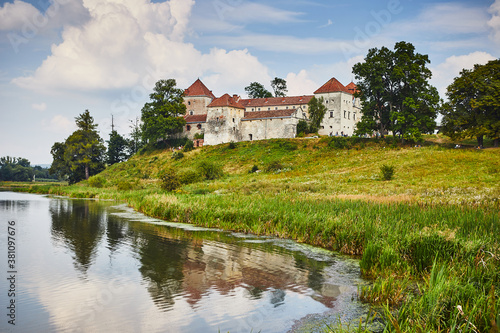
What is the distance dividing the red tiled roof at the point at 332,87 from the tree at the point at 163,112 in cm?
2949

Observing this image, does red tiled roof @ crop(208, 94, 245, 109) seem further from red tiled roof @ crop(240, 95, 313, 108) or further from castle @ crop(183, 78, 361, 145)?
red tiled roof @ crop(240, 95, 313, 108)

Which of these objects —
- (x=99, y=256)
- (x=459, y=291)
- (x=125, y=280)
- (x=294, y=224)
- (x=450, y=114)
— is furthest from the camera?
(x=450, y=114)

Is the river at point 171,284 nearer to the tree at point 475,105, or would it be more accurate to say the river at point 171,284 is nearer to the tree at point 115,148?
the tree at point 475,105

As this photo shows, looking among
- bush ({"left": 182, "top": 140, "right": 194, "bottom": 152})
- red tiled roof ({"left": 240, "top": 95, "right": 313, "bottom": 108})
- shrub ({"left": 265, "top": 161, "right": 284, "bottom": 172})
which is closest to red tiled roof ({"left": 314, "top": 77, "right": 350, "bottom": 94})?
red tiled roof ({"left": 240, "top": 95, "right": 313, "bottom": 108})

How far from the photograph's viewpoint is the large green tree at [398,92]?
180 feet

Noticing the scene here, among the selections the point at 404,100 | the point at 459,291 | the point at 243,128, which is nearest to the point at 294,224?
the point at 459,291

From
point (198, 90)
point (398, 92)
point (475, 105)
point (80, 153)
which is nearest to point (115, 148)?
point (80, 153)

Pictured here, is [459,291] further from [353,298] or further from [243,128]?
[243,128]

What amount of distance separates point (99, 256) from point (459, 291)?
11.6 m

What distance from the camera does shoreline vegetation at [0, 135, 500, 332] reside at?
7363 mm

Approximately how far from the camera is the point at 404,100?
182 ft

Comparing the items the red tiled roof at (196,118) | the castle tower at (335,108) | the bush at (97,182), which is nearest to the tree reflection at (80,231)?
the bush at (97,182)

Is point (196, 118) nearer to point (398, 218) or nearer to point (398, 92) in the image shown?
point (398, 92)

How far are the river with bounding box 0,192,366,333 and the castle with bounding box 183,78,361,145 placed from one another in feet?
208
